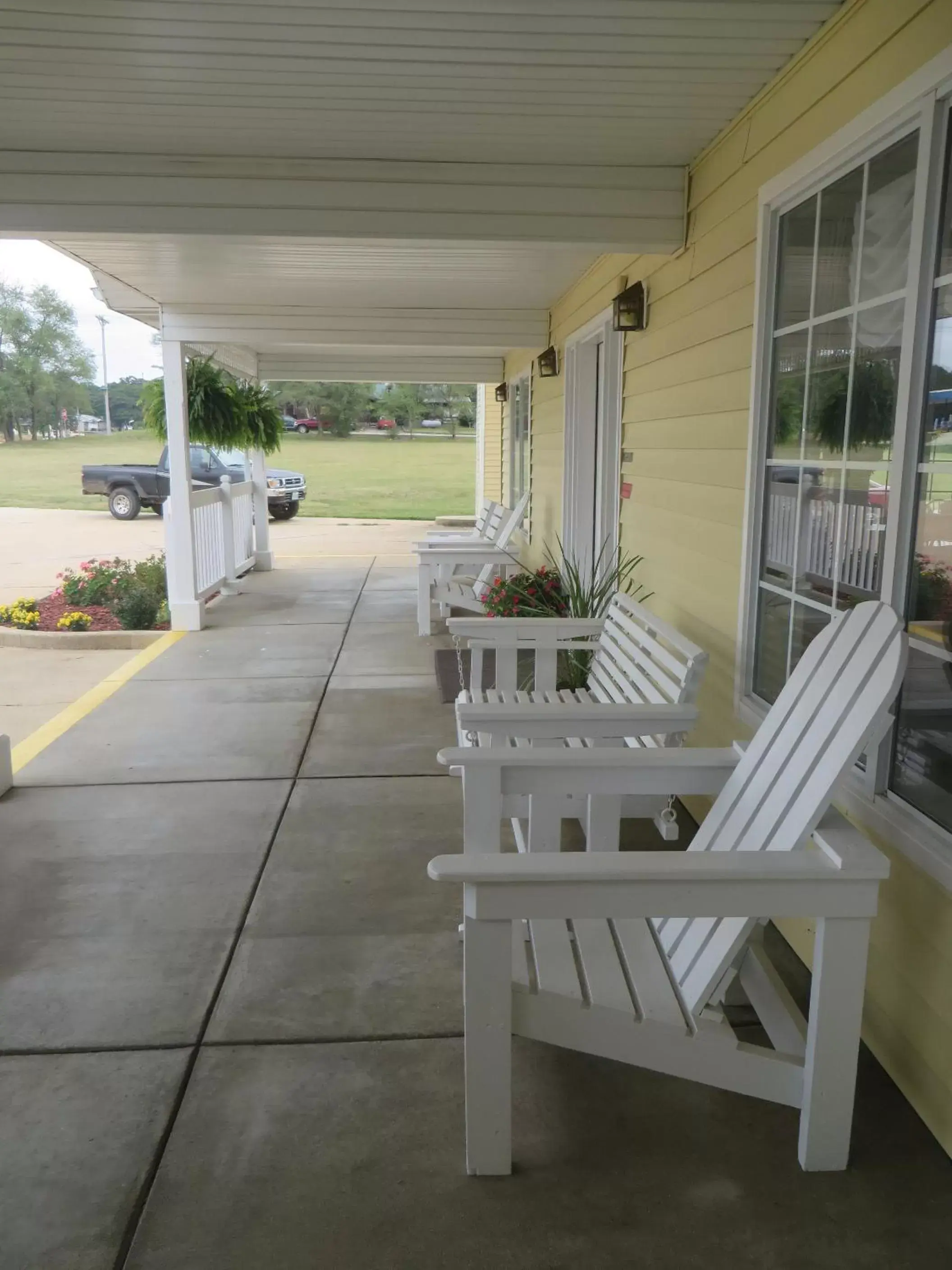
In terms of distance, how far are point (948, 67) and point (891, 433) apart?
2.30ft

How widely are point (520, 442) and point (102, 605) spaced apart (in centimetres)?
439

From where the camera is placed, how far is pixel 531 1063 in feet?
7.18

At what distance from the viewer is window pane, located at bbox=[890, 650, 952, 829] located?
199cm

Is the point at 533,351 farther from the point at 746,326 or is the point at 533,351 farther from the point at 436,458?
the point at 436,458

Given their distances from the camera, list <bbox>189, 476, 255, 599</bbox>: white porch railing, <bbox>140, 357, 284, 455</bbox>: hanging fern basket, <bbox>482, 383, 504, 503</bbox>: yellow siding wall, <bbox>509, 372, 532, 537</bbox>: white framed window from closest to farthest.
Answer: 1. <bbox>140, 357, 284, 455</bbox>: hanging fern basket
2. <bbox>189, 476, 255, 599</bbox>: white porch railing
3. <bbox>509, 372, 532, 537</bbox>: white framed window
4. <bbox>482, 383, 504, 503</bbox>: yellow siding wall

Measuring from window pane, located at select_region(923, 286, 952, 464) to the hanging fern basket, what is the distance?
614 cm

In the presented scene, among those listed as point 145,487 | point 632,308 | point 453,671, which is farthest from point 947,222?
point 145,487

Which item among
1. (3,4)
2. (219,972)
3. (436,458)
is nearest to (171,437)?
(3,4)

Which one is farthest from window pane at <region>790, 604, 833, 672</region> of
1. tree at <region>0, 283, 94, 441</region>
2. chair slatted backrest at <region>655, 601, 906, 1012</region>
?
tree at <region>0, 283, 94, 441</region>

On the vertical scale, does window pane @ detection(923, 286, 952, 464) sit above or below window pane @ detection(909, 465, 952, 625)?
above

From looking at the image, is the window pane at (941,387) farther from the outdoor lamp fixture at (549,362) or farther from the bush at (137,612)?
the bush at (137,612)

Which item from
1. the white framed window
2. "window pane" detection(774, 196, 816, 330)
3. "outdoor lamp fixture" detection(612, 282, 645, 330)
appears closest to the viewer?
"window pane" detection(774, 196, 816, 330)

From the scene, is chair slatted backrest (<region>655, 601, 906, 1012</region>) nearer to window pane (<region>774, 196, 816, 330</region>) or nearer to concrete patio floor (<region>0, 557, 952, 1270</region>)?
concrete patio floor (<region>0, 557, 952, 1270</region>)

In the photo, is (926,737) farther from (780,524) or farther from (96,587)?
(96,587)
